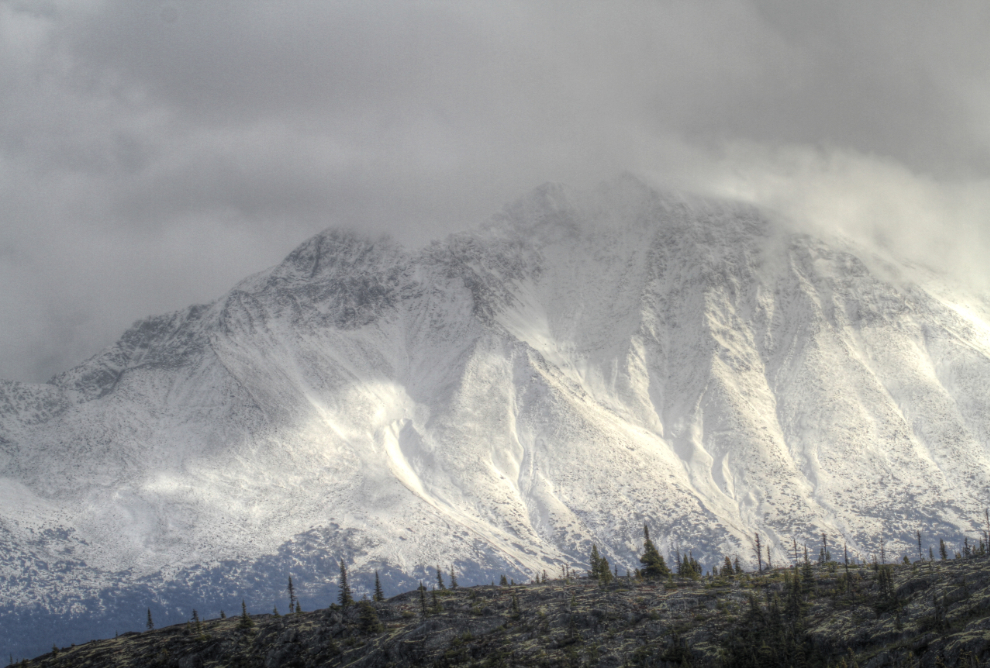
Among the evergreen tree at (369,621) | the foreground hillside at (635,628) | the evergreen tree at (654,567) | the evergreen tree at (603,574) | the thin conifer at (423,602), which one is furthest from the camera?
the evergreen tree at (654,567)

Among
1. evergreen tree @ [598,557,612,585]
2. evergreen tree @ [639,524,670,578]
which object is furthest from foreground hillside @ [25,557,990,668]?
evergreen tree @ [639,524,670,578]

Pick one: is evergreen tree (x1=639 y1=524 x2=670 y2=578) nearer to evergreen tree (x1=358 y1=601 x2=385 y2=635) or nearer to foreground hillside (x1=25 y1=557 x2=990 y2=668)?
foreground hillside (x1=25 y1=557 x2=990 y2=668)

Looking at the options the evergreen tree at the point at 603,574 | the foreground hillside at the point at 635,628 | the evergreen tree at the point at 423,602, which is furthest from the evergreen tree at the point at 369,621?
the evergreen tree at the point at 603,574

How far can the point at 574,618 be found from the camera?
14012 centimetres

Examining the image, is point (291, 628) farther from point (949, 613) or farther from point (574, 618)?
point (949, 613)

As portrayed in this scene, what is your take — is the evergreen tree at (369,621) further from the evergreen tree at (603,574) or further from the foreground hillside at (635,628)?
the evergreen tree at (603,574)

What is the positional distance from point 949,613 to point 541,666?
52.7 m

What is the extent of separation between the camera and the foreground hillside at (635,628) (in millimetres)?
108438

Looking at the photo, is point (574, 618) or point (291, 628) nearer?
point (574, 618)

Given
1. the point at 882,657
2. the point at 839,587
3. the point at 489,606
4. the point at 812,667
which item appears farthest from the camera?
the point at 489,606

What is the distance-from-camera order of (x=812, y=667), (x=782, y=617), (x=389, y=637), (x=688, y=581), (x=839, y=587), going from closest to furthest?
(x=812, y=667) < (x=782, y=617) < (x=839, y=587) < (x=389, y=637) < (x=688, y=581)

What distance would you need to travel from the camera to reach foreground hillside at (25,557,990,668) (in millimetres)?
108438

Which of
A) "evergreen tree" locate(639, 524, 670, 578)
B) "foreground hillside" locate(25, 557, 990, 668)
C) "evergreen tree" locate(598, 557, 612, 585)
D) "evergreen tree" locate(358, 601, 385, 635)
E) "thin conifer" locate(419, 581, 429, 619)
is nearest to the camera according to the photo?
"foreground hillside" locate(25, 557, 990, 668)

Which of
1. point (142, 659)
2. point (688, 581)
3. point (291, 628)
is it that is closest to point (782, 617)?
point (688, 581)
